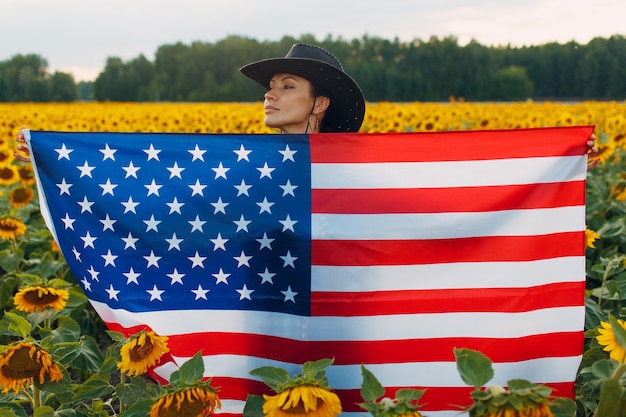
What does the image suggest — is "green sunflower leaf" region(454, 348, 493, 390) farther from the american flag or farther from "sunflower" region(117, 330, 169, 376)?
"sunflower" region(117, 330, 169, 376)

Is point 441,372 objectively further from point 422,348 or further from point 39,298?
point 39,298

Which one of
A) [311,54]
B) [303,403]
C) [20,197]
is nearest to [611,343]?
[303,403]

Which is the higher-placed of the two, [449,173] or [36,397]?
[449,173]

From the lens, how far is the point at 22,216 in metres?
5.39

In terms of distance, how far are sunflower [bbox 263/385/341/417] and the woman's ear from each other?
1958mm

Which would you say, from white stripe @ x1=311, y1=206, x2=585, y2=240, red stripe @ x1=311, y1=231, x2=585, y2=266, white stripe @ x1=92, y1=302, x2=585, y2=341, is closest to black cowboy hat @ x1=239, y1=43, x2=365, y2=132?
white stripe @ x1=311, y1=206, x2=585, y2=240

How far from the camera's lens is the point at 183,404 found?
79.7 inches

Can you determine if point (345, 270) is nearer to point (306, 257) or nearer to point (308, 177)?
point (306, 257)

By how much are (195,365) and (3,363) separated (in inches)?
26.5

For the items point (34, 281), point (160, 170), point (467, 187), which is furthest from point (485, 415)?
point (34, 281)

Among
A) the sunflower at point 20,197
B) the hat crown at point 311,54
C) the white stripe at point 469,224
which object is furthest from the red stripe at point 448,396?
the sunflower at point 20,197

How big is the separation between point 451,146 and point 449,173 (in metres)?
0.12

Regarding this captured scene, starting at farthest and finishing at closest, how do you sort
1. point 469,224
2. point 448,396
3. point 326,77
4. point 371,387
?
point 326,77
point 469,224
point 448,396
point 371,387

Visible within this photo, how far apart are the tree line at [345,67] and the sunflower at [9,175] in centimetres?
4422
